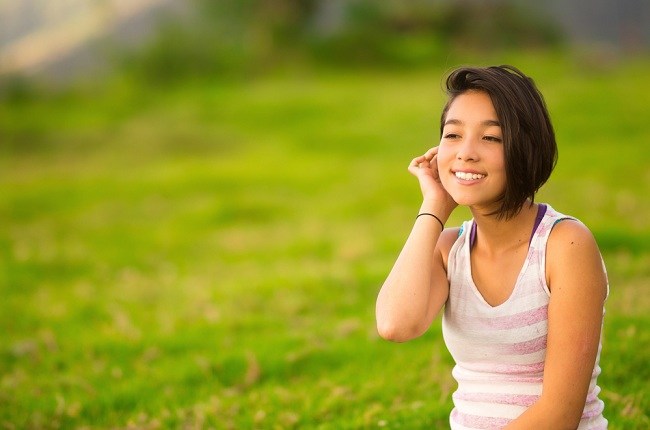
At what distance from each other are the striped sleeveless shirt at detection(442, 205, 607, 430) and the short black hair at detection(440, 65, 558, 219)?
180mm

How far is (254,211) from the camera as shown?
15.3 meters

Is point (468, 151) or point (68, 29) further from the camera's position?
point (68, 29)

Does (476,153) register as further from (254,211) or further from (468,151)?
(254,211)

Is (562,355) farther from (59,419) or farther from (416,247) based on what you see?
(59,419)

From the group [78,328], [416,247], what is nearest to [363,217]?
[78,328]

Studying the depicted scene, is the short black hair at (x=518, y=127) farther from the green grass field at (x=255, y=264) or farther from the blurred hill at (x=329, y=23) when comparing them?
the blurred hill at (x=329, y=23)

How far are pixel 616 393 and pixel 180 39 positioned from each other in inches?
1596

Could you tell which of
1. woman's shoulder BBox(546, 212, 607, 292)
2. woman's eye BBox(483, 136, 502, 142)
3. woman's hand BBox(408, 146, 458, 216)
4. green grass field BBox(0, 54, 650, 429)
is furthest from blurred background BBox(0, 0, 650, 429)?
woman's shoulder BBox(546, 212, 607, 292)

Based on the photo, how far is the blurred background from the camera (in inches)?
232

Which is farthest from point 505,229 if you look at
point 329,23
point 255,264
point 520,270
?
point 329,23

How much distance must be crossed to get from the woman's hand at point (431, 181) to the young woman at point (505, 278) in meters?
0.04

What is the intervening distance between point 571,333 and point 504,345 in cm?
32

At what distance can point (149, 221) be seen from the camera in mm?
15023

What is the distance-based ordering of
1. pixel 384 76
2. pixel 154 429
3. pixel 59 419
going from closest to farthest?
pixel 154 429 → pixel 59 419 → pixel 384 76
